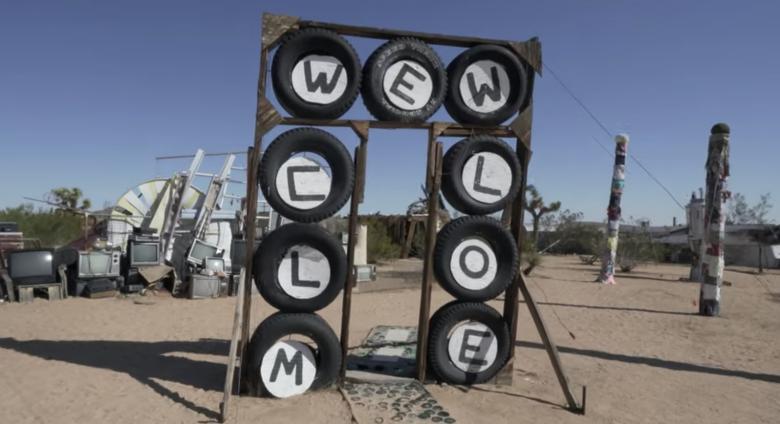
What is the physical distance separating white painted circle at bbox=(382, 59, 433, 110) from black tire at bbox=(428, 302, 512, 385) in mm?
2167

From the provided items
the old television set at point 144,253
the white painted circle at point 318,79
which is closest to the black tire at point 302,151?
the white painted circle at point 318,79

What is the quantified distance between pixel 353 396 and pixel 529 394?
1852 mm

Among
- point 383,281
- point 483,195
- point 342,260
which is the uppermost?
point 483,195

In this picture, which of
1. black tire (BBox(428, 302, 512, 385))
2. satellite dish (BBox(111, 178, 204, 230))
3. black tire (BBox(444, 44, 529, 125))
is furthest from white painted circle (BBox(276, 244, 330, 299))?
satellite dish (BBox(111, 178, 204, 230))

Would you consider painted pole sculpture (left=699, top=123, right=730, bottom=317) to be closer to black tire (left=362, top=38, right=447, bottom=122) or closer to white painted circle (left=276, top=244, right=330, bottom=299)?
black tire (left=362, top=38, right=447, bottom=122)

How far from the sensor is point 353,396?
5.18m

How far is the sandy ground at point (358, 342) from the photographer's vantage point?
4.92m

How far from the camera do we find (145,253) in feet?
43.7

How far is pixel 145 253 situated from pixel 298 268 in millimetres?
9551

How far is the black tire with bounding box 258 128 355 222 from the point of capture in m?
5.20

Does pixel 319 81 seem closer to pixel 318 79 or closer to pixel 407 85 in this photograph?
pixel 318 79

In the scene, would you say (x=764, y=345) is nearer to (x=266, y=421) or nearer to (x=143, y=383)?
(x=266, y=421)

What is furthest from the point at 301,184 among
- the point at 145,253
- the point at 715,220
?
the point at 715,220

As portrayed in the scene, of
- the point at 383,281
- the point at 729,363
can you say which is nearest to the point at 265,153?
the point at 729,363
